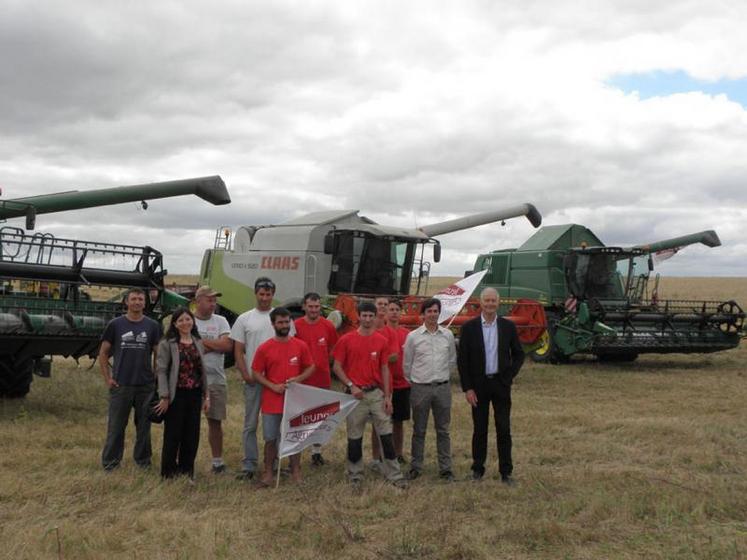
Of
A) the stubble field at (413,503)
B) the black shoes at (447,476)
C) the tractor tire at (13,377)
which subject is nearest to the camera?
the stubble field at (413,503)

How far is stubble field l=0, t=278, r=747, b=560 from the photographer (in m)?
4.23

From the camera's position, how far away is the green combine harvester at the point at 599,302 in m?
13.2

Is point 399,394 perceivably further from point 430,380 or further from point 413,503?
point 413,503

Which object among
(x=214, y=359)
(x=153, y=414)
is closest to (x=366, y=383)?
(x=214, y=359)

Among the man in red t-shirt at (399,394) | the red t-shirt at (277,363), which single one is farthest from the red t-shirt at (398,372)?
the red t-shirt at (277,363)

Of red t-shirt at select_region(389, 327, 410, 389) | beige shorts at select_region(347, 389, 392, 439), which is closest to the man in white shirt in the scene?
beige shorts at select_region(347, 389, 392, 439)

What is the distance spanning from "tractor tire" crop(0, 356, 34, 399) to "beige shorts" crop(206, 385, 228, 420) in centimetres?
398

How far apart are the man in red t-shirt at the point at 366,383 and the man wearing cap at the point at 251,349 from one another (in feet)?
1.53

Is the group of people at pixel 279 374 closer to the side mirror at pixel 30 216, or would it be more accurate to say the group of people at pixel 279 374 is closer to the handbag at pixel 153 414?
the handbag at pixel 153 414

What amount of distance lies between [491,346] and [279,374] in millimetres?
1569

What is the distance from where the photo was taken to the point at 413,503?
16.7 feet

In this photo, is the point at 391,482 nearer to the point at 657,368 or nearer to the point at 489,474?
the point at 489,474

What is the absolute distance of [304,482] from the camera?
18.5 feet

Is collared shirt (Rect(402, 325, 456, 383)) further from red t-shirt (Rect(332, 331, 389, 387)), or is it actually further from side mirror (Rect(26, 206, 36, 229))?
side mirror (Rect(26, 206, 36, 229))
